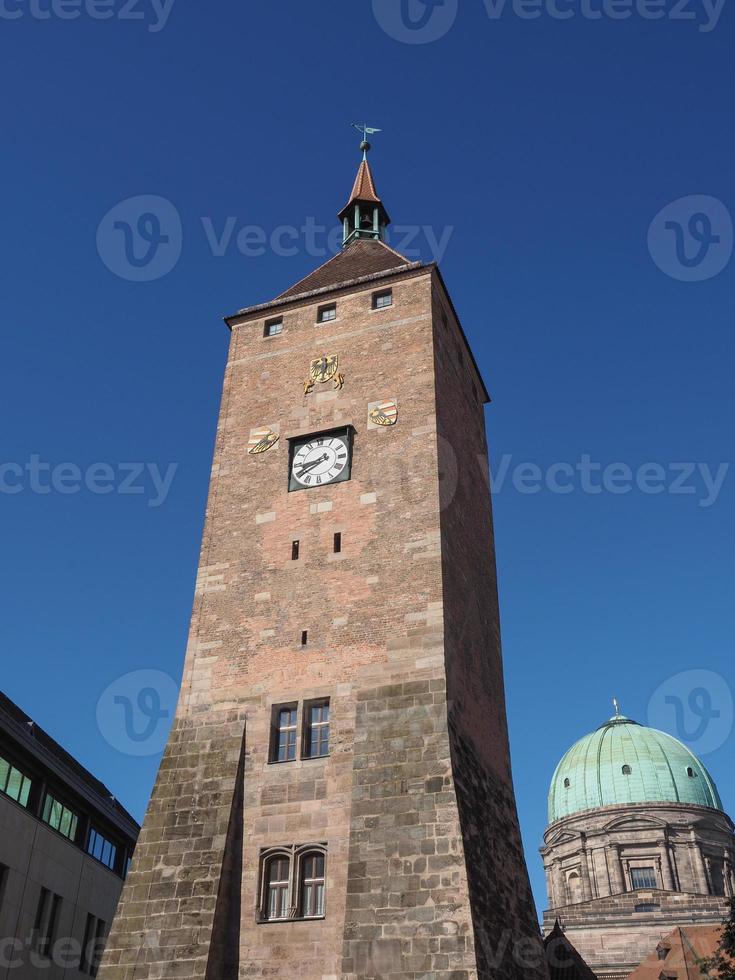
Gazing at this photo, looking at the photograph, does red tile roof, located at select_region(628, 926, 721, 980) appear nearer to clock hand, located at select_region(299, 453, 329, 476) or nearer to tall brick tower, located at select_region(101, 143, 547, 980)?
tall brick tower, located at select_region(101, 143, 547, 980)

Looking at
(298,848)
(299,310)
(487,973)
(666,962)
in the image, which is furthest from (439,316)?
(666,962)

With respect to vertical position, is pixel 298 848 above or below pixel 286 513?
below

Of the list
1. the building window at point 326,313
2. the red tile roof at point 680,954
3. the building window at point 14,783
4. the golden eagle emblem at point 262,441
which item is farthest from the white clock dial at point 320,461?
the red tile roof at point 680,954

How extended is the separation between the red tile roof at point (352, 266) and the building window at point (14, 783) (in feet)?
64.4

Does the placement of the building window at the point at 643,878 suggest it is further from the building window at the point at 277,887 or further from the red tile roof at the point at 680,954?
the building window at the point at 277,887

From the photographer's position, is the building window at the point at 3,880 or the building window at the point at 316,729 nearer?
the building window at the point at 316,729

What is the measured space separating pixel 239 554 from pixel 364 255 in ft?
50.7

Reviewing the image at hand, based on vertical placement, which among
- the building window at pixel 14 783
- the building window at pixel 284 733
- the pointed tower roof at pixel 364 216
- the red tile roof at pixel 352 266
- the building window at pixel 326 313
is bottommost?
the building window at pixel 284 733

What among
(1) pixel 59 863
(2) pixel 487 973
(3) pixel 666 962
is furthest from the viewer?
(3) pixel 666 962

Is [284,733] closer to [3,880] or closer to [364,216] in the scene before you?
[3,880]

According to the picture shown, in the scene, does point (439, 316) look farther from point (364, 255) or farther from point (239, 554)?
point (239, 554)

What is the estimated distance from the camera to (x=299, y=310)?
35438 millimetres

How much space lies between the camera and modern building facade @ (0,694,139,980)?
109ft

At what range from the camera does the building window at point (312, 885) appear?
76.1ft
